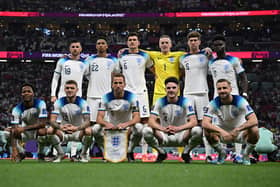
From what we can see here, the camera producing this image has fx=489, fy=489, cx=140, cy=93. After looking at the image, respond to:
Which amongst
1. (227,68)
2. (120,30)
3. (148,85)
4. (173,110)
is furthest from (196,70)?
(120,30)

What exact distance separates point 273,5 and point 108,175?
3105cm

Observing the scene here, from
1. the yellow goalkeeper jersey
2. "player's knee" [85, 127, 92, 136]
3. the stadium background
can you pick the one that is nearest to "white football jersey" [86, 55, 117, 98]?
the yellow goalkeeper jersey

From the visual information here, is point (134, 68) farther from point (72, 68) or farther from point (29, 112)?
point (29, 112)

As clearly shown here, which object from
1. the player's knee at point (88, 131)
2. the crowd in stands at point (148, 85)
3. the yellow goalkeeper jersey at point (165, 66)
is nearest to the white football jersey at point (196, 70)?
the yellow goalkeeper jersey at point (165, 66)

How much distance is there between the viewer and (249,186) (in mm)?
4148

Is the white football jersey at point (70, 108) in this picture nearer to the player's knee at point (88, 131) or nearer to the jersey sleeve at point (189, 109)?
Result: the player's knee at point (88, 131)

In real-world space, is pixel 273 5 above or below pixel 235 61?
above

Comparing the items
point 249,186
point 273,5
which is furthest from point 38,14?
point 249,186

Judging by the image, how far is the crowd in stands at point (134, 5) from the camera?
35.0 m

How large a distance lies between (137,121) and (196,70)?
1.60 meters

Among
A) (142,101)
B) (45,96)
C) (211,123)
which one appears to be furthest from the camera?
(45,96)

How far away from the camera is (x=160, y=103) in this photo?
7.91m

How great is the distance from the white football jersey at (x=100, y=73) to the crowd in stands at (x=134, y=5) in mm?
26374

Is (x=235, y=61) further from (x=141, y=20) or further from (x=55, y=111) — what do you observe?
(x=141, y=20)
